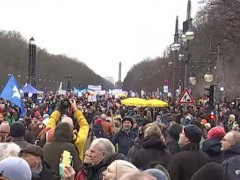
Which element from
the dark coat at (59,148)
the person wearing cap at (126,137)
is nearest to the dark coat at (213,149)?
the dark coat at (59,148)

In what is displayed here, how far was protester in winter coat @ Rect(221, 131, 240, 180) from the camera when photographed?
6066 millimetres

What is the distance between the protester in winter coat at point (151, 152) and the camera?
7281 mm

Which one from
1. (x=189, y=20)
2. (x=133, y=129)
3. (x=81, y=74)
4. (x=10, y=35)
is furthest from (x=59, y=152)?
(x=81, y=74)

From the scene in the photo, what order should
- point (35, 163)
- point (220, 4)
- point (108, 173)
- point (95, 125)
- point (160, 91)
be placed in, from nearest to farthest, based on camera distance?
point (108, 173), point (35, 163), point (95, 125), point (220, 4), point (160, 91)

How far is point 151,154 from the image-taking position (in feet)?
24.1

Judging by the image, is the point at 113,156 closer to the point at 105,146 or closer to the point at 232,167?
the point at 105,146

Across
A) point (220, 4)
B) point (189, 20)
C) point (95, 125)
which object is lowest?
point (95, 125)

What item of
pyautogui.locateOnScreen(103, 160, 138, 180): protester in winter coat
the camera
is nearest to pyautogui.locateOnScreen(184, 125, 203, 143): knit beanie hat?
the camera

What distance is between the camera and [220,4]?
113 ft

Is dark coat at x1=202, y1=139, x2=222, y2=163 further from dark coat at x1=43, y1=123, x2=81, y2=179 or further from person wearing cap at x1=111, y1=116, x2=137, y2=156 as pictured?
person wearing cap at x1=111, y1=116, x2=137, y2=156

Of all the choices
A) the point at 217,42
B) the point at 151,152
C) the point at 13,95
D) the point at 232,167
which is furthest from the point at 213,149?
the point at 217,42

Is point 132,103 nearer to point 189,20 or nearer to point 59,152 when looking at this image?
point 189,20

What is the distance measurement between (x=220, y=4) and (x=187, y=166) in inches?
1132

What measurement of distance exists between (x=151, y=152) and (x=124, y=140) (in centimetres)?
367
